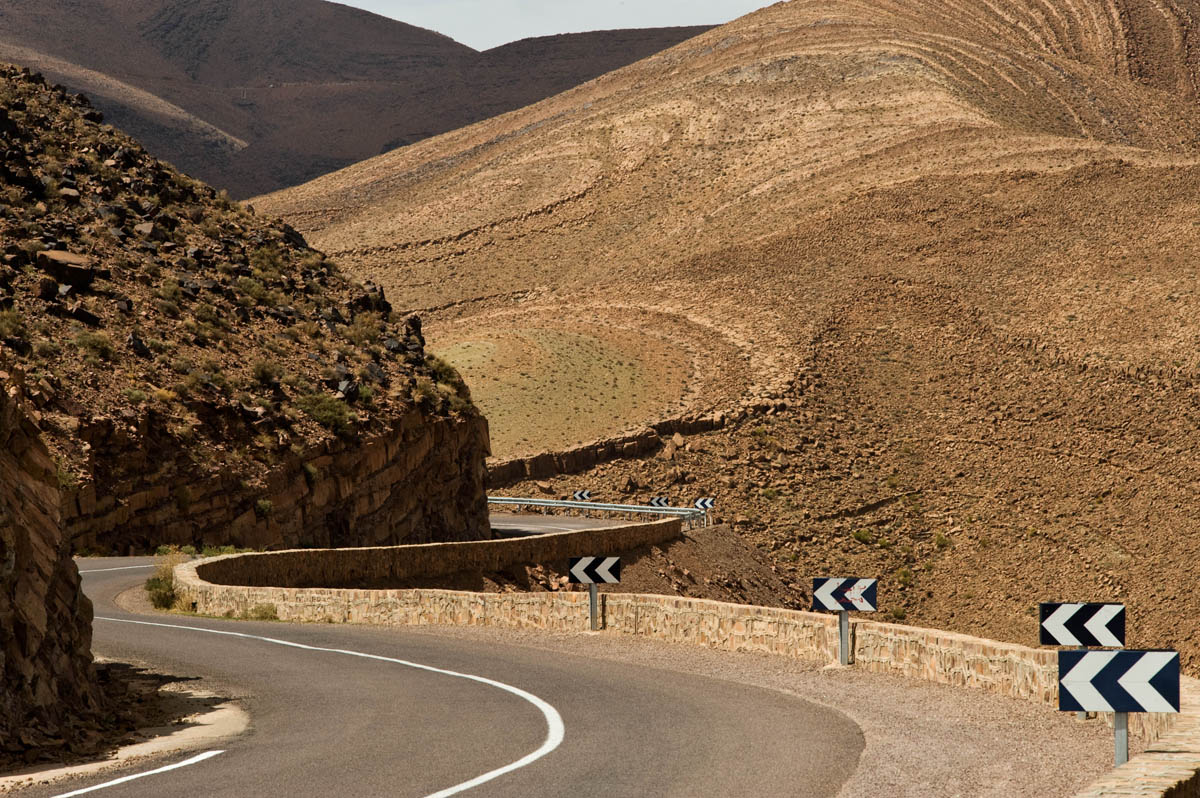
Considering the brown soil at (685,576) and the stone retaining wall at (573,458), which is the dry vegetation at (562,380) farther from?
the brown soil at (685,576)

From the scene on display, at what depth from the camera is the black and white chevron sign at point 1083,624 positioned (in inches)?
491

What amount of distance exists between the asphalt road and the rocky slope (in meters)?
13.9

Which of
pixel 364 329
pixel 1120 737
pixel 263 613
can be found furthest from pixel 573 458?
pixel 1120 737

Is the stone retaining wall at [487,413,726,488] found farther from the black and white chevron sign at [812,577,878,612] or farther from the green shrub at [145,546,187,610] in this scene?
the black and white chevron sign at [812,577,878,612]

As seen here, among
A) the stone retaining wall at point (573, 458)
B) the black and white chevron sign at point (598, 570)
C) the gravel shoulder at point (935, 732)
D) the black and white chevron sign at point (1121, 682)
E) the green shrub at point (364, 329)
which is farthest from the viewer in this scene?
the stone retaining wall at point (573, 458)

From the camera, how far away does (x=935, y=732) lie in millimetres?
12211

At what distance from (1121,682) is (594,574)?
35.0ft

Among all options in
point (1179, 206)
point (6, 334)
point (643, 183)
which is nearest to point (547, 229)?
point (643, 183)

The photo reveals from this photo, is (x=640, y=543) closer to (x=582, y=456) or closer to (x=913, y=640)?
(x=582, y=456)

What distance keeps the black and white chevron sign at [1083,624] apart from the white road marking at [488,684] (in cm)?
425

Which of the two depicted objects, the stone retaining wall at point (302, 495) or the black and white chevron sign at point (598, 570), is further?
the stone retaining wall at point (302, 495)

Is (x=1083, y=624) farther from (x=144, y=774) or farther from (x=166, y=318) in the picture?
(x=166, y=318)

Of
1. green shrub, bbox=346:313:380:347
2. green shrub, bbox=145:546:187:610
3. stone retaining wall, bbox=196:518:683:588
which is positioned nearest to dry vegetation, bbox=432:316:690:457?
A: green shrub, bbox=346:313:380:347

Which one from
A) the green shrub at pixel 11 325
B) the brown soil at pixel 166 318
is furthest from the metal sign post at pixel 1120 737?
the green shrub at pixel 11 325
